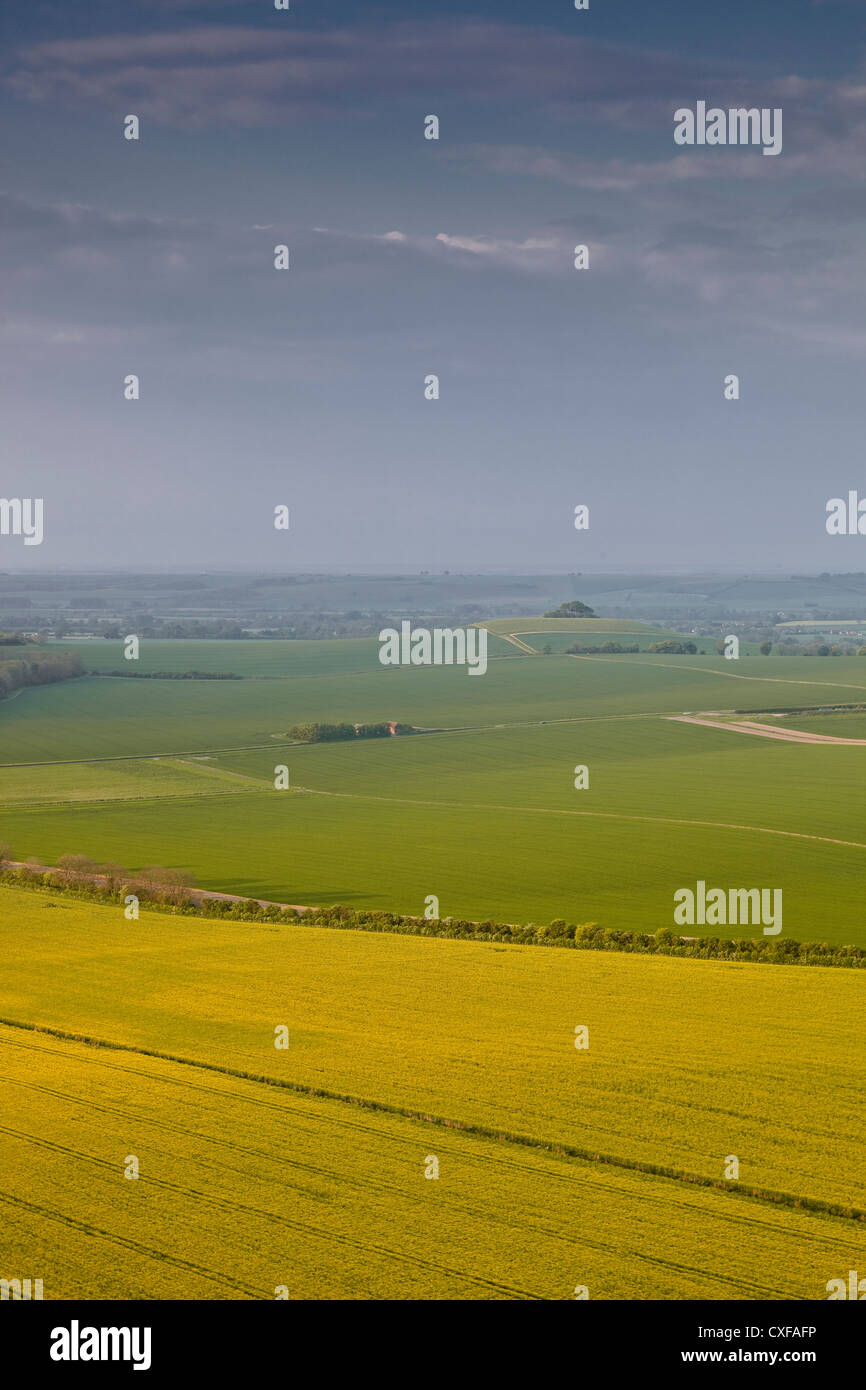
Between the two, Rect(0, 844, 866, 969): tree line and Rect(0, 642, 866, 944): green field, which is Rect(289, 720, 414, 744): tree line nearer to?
Rect(0, 642, 866, 944): green field

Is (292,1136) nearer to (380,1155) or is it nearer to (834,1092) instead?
(380,1155)

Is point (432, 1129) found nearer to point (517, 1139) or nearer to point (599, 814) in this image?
point (517, 1139)

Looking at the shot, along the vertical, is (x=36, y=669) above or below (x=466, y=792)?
Result: above

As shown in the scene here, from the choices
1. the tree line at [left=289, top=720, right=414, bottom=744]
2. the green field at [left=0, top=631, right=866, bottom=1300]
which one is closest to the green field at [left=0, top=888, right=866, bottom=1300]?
the green field at [left=0, top=631, right=866, bottom=1300]

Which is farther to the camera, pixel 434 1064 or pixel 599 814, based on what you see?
pixel 599 814

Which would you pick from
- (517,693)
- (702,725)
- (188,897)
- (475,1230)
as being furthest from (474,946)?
(517,693)

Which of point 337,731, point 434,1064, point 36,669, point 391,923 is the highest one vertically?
point 36,669

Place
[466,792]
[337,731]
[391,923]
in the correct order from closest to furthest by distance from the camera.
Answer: [391,923] → [466,792] → [337,731]

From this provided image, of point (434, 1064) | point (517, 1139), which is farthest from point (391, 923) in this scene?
point (517, 1139)
